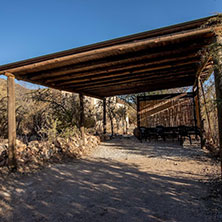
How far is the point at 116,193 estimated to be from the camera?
2662mm

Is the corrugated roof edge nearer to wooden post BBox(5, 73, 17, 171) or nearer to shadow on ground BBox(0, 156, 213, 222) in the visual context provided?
wooden post BBox(5, 73, 17, 171)

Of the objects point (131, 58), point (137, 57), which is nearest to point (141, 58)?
point (137, 57)

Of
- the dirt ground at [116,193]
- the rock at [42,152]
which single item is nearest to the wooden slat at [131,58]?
the rock at [42,152]

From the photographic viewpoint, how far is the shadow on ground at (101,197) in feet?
6.77

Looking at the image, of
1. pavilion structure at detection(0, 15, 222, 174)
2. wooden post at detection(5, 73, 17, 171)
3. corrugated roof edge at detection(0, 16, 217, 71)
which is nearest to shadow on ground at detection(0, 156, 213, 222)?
wooden post at detection(5, 73, 17, 171)

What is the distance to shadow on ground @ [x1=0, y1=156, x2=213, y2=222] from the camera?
2.06m

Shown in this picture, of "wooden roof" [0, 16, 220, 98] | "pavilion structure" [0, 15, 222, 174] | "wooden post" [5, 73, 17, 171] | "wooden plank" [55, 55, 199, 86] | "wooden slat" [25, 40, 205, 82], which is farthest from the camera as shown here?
"wooden plank" [55, 55, 199, 86]

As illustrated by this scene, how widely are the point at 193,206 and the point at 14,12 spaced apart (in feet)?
23.7

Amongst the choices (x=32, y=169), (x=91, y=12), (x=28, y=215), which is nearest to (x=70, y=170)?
(x=32, y=169)

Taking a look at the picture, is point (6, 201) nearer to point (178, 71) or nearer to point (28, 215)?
point (28, 215)

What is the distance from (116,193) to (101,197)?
245mm

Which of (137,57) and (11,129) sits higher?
(137,57)

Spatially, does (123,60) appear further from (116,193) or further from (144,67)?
(116,193)

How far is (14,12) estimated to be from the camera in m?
5.88
